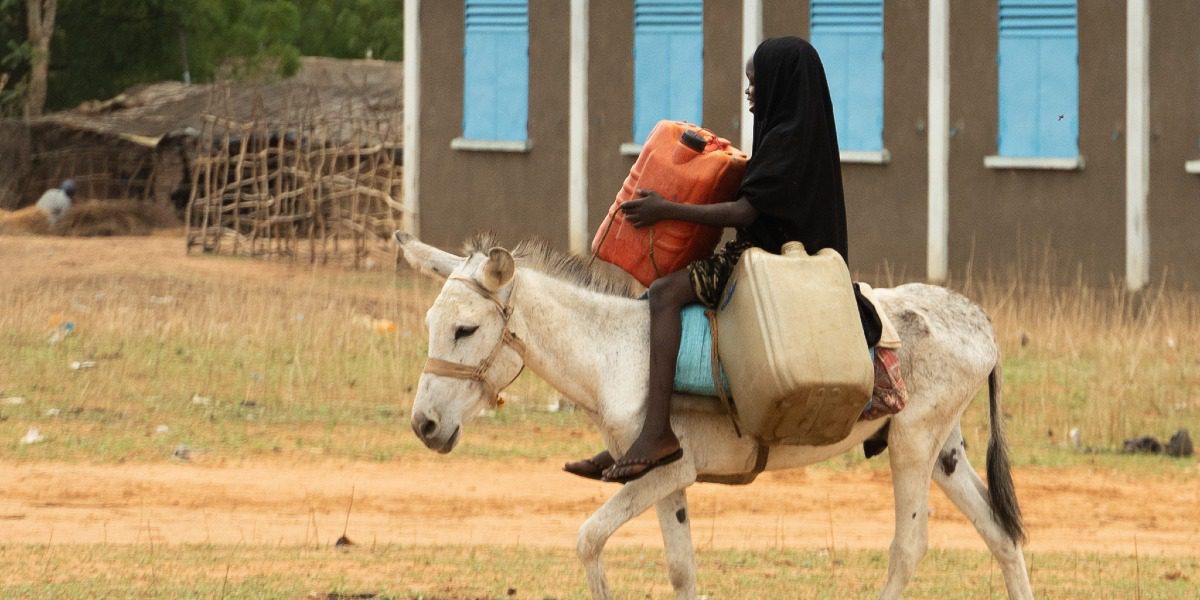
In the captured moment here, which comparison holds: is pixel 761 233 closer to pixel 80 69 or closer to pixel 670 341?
pixel 670 341

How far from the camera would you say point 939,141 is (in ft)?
56.1

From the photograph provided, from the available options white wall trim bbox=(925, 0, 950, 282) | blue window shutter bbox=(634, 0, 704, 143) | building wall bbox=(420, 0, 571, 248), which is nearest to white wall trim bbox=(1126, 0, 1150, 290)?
white wall trim bbox=(925, 0, 950, 282)

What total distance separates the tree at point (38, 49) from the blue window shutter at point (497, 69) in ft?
43.0

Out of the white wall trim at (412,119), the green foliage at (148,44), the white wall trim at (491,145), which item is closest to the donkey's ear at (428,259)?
the white wall trim at (491,145)

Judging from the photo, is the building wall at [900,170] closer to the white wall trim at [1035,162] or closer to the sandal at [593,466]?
the white wall trim at [1035,162]

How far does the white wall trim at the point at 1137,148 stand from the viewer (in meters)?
16.1

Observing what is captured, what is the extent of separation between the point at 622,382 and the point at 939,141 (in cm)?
1204

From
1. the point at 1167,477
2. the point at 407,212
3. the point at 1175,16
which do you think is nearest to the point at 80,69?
the point at 407,212

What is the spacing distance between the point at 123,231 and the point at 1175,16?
651 inches

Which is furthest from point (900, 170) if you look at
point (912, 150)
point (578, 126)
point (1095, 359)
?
point (1095, 359)

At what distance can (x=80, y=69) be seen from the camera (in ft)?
108

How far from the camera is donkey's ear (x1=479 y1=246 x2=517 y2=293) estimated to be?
5.45 metres

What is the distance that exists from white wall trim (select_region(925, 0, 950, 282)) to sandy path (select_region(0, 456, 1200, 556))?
6.89m

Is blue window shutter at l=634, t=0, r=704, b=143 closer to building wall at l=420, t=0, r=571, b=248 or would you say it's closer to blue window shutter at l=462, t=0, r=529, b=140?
building wall at l=420, t=0, r=571, b=248
